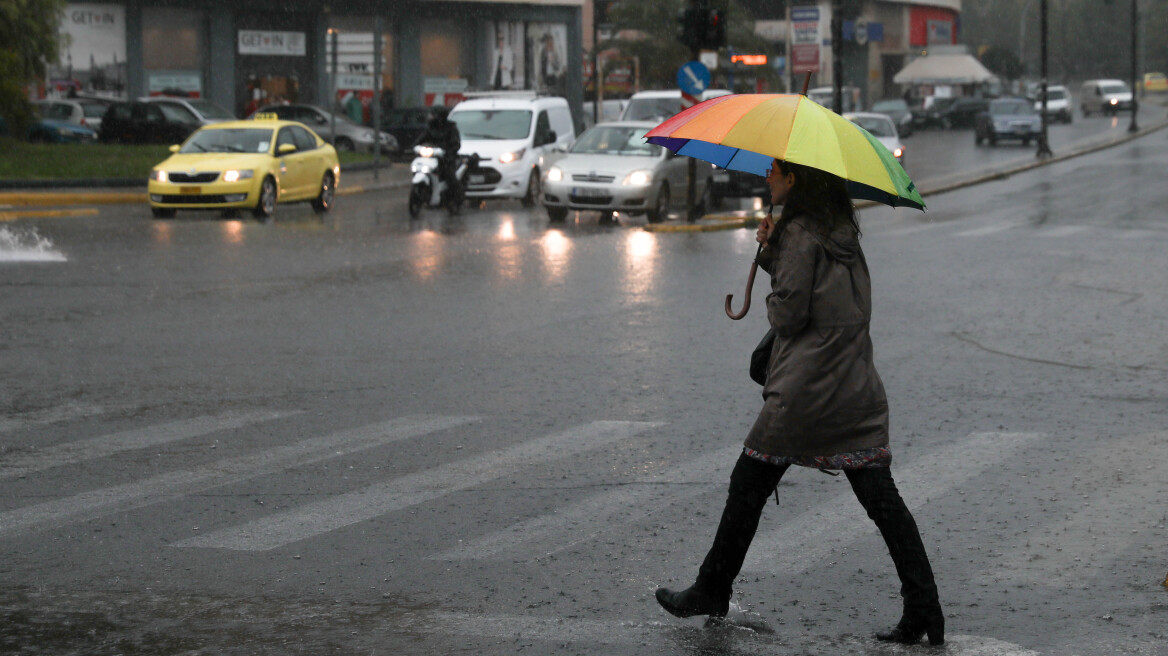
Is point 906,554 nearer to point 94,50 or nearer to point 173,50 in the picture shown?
point 94,50

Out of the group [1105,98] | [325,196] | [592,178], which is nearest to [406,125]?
[325,196]

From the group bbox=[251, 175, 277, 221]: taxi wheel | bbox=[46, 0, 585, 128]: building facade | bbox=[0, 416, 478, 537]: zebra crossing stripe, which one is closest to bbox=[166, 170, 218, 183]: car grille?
bbox=[251, 175, 277, 221]: taxi wheel

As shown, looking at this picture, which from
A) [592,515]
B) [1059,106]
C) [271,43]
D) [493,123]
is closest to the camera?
[592,515]

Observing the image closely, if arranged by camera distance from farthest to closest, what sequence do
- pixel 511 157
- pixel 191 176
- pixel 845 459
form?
pixel 511 157 → pixel 191 176 → pixel 845 459

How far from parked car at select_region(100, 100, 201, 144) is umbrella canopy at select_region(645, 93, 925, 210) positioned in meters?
33.7

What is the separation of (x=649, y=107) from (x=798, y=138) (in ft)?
85.4

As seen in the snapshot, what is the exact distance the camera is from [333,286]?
14.1 metres

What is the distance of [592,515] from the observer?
6340 millimetres

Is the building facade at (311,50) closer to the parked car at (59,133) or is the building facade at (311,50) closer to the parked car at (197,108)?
the parked car at (197,108)

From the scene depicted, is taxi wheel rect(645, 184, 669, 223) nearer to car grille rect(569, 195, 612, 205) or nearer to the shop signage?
car grille rect(569, 195, 612, 205)

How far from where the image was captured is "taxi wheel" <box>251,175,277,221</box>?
72.3 ft

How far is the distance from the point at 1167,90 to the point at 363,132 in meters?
89.6

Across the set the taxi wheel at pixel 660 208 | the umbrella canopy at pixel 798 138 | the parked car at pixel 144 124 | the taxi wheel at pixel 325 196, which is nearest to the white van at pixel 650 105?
the taxi wheel at pixel 325 196

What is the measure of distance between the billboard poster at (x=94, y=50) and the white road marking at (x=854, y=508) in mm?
41035
